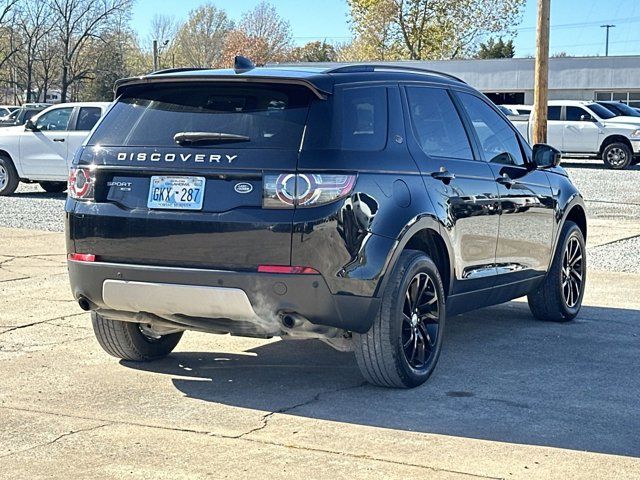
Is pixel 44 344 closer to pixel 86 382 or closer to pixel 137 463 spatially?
pixel 86 382

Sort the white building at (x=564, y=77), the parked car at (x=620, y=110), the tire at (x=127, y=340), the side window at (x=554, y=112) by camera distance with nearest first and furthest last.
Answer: the tire at (x=127, y=340)
the side window at (x=554, y=112)
the parked car at (x=620, y=110)
the white building at (x=564, y=77)

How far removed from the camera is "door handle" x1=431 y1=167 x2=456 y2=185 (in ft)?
21.0

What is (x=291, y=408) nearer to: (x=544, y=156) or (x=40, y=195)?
(x=544, y=156)

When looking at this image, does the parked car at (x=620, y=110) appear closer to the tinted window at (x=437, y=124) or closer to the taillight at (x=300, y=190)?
the tinted window at (x=437, y=124)

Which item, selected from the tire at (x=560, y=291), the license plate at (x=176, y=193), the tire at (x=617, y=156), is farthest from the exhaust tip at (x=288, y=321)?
the tire at (x=617, y=156)

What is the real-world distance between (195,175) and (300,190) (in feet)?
1.95

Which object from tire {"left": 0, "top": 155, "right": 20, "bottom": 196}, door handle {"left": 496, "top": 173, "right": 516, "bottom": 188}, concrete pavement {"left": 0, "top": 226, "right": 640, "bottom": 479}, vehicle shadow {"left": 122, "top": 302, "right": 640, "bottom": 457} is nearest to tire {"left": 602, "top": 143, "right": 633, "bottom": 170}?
tire {"left": 0, "top": 155, "right": 20, "bottom": 196}

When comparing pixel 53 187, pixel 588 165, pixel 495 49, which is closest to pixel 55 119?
pixel 53 187

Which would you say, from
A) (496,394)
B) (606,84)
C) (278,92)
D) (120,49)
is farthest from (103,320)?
(120,49)

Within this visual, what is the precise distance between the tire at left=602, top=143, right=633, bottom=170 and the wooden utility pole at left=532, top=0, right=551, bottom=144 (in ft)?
32.6

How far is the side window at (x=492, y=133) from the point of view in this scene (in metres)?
7.33

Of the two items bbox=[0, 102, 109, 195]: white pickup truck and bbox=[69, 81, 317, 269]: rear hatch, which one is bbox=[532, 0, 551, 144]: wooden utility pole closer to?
bbox=[0, 102, 109, 195]: white pickup truck

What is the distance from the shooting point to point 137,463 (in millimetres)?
4836

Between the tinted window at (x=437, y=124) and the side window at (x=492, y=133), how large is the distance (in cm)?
27
